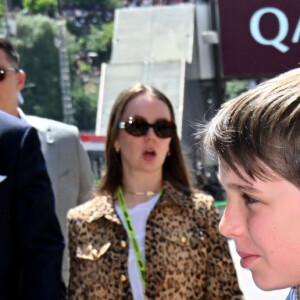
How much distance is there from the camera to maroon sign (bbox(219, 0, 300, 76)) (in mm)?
12516

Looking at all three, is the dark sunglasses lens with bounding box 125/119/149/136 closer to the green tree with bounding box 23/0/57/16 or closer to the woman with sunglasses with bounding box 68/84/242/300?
the woman with sunglasses with bounding box 68/84/242/300

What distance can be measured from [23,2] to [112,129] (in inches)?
1543

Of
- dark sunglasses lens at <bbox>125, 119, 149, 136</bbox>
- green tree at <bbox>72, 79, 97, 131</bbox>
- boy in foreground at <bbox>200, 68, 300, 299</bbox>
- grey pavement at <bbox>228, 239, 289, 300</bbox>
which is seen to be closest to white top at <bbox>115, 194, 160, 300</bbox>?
dark sunglasses lens at <bbox>125, 119, 149, 136</bbox>

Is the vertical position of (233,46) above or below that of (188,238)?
below

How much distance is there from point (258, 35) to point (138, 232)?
1084 centimetres

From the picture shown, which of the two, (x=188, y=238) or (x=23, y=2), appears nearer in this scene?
(x=188, y=238)

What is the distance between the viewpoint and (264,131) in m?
1.23

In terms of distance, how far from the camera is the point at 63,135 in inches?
145

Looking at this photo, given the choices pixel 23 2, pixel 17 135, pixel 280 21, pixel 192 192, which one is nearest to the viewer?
pixel 17 135

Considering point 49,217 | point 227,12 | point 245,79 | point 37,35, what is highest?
point 49,217

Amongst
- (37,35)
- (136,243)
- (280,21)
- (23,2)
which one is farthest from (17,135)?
(23,2)

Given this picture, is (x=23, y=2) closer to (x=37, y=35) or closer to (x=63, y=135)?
(x=37, y=35)

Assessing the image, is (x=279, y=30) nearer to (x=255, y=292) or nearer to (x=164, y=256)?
(x=255, y=292)

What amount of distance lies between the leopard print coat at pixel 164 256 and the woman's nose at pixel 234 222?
1.51 m
